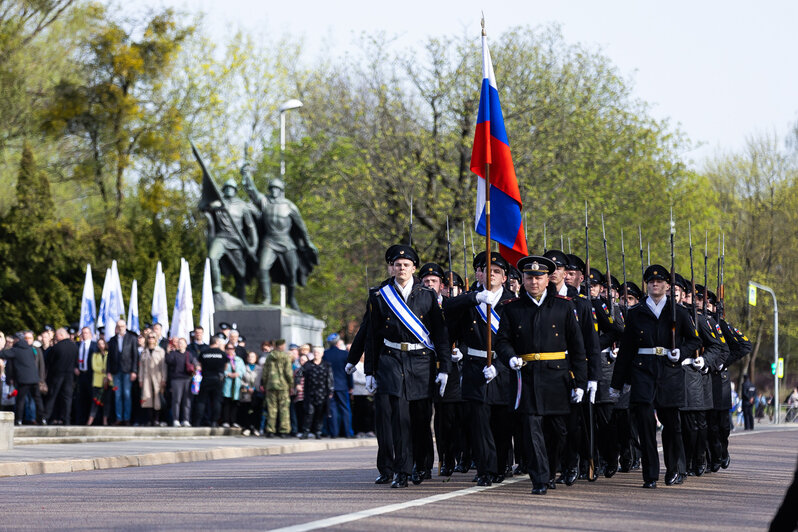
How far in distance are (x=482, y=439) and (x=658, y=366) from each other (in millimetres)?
1868

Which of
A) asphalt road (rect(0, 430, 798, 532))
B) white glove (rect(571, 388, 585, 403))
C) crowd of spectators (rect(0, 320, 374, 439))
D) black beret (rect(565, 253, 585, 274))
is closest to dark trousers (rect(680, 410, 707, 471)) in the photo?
asphalt road (rect(0, 430, 798, 532))

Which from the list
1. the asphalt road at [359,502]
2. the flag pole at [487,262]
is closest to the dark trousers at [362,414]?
the asphalt road at [359,502]

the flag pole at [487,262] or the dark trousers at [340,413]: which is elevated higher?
the flag pole at [487,262]

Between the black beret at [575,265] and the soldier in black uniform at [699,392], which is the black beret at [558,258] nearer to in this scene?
the black beret at [575,265]

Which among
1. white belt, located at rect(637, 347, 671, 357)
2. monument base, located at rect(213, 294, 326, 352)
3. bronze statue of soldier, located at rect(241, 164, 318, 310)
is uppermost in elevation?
bronze statue of soldier, located at rect(241, 164, 318, 310)

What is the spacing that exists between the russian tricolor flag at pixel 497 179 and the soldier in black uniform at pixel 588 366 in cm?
73

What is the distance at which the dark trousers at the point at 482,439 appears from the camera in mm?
12867

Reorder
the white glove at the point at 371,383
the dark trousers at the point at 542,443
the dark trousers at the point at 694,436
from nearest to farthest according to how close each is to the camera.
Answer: the dark trousers at the point at 542,443
the white glove at the point at 371,383
the dark trousers at the point at 694,436

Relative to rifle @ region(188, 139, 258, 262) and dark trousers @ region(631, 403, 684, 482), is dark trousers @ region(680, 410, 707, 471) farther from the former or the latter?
rifle @ region(188, 139, 258, 262)

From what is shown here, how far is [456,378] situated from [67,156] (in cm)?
3790

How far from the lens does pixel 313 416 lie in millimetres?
26266

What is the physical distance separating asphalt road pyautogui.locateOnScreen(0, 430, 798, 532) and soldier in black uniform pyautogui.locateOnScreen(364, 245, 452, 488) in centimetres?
62

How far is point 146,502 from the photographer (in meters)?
11.6

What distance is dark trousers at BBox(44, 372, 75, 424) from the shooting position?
26.8 metres
